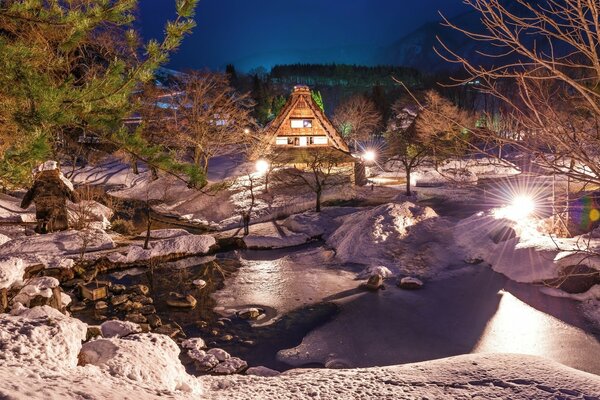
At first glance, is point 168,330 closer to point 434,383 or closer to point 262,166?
point 434,383

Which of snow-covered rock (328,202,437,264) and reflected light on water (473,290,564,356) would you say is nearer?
reflected light on water (473,290,564,356)

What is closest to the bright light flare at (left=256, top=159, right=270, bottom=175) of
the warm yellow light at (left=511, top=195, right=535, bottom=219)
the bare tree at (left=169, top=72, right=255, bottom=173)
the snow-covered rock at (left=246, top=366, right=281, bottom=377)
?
the bare tree at (left=169, top=72, right=255, bottom=173)

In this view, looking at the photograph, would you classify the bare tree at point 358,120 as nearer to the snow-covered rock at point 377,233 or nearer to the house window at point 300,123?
the house window at point 300,123

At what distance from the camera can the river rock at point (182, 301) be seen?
14023 mm

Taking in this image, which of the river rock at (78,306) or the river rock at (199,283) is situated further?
the river rock at (199,283)

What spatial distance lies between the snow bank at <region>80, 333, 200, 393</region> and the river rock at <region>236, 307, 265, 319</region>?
5.62 meters

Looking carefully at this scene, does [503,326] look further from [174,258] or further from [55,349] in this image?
[174,258]

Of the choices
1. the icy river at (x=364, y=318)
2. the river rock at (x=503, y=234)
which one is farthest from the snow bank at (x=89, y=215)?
the river rock at (x=503, y=234)

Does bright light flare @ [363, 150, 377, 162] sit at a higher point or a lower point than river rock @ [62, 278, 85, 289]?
higher

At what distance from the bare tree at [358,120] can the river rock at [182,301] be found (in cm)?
3862

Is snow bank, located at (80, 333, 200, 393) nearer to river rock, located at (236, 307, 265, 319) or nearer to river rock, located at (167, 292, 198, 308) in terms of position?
river rock, located at (236, 307, 265, 319)

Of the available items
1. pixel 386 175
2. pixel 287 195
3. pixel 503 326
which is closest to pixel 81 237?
pixel 287 195

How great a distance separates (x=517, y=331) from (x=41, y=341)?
1122 centimetres

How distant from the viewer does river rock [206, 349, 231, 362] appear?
34.6ft
